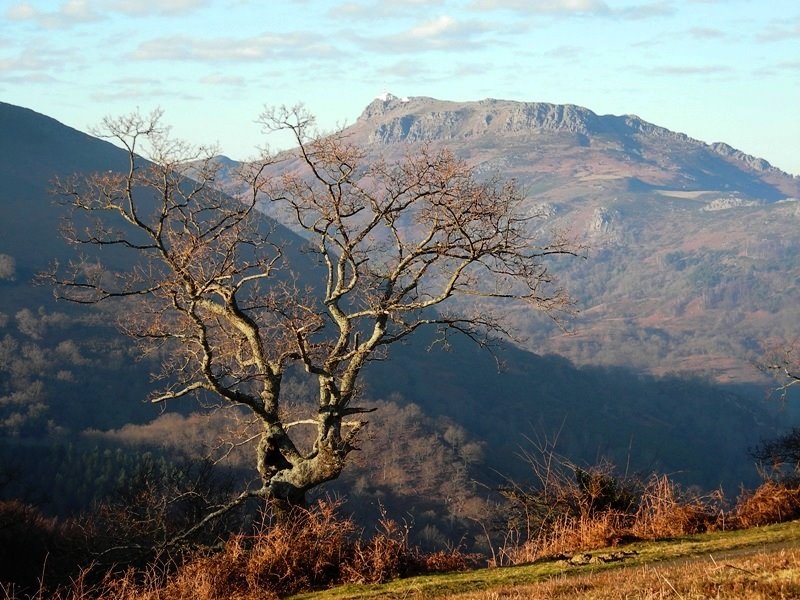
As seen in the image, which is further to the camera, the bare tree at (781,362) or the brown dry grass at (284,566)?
the bare tree at (781,362)

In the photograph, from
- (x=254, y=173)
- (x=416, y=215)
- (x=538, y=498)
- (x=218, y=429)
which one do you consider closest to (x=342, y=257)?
(x=416, y=215)

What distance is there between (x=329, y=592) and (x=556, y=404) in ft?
601

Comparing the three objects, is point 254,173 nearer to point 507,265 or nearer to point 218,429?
point 507,265

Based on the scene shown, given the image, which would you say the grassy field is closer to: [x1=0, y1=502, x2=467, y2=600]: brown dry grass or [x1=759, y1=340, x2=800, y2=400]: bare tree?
[x1=0, y1=502, x2=467, y2=600]: brown dry grass

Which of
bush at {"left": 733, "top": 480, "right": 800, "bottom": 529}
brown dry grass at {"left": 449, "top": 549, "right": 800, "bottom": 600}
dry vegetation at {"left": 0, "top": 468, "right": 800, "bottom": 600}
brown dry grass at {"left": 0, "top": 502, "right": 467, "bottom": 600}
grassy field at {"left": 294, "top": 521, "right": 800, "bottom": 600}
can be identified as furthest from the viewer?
bush at {"left": 733, "top": 480, "right": 800, "bottom": 529}

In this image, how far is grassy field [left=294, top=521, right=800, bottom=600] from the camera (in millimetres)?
6951

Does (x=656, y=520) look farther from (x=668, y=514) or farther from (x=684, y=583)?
(x=684, y=583)

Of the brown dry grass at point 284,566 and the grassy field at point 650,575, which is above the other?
the grassy field at point 650,575

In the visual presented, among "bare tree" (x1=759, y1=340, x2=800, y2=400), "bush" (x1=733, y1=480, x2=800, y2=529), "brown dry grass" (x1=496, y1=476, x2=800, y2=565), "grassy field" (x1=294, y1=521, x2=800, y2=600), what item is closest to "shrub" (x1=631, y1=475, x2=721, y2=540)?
"brown dry grass" (x1=496, y1=476, x2=800, y2=565)

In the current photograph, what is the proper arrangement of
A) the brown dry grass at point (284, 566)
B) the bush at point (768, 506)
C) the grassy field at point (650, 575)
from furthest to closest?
the bush at point (768, 506)
the brown dry grass at point (284, 566)
the grassy field at point (650, 575)

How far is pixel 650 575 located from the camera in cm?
820

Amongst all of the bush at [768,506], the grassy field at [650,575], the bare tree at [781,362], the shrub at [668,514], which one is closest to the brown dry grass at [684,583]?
the grassy field at [650,575]

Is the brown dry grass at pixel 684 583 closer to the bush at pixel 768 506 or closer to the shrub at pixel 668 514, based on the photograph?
the shrub at pixel 668 514

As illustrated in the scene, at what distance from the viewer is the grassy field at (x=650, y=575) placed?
6951mm
